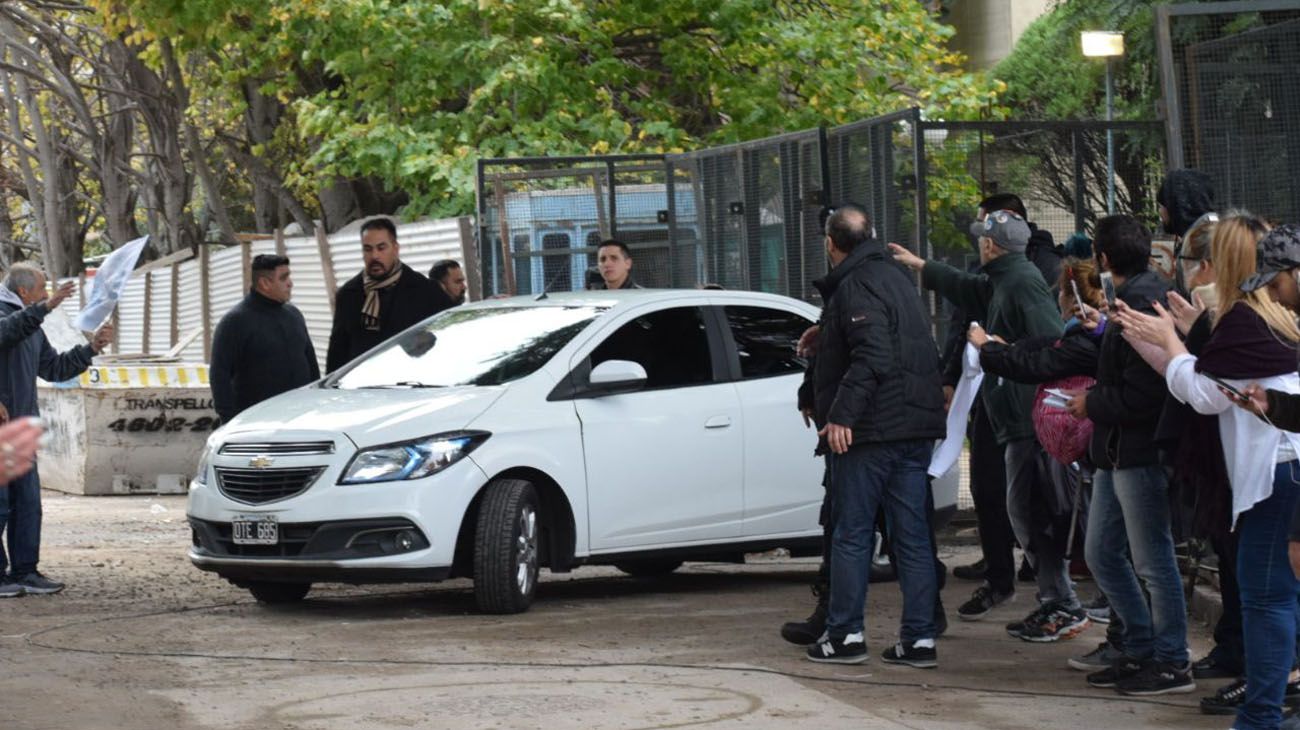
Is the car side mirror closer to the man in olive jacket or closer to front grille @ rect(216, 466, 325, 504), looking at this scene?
front grille @ rect(216, 466, 325, 504)

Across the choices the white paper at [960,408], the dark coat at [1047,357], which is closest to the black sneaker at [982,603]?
the white paper at [960,408]

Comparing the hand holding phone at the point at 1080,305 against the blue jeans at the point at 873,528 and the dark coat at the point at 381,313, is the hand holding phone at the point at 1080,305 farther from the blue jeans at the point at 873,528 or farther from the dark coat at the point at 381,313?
the dark coat at the point at 381,313

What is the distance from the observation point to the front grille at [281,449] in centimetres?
1029

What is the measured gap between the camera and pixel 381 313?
1264 cm

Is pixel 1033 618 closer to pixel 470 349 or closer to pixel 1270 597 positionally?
pixel 1270 597

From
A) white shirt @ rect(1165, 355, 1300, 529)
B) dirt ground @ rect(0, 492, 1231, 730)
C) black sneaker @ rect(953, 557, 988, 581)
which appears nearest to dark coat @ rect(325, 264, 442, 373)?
dirt ground @ rect(0, 492, 1231, 730)

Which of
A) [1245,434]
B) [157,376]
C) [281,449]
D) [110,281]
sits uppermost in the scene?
[110,281]

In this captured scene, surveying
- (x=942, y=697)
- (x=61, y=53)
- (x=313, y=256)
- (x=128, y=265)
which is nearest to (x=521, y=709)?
(x=942, y=697)

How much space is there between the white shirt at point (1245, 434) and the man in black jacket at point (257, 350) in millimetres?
6399

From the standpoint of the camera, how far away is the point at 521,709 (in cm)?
787

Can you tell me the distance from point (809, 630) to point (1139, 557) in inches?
74.1

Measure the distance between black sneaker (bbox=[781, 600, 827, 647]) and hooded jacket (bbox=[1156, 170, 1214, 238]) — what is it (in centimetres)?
222

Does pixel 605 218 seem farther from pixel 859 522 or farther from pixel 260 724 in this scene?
pixel 260 724

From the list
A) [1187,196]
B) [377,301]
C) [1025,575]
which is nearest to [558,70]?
[377,301]
